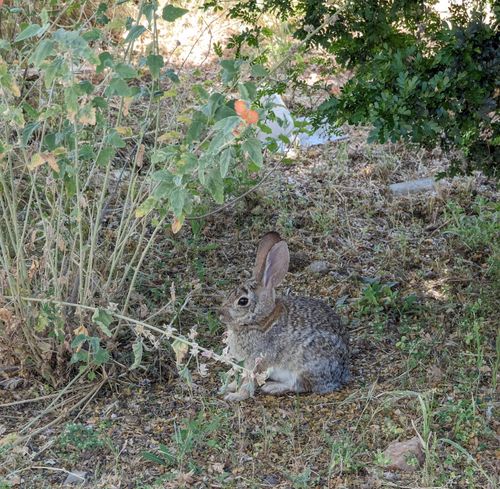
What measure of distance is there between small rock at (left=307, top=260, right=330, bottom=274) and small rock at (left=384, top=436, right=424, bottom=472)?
6.02 feet

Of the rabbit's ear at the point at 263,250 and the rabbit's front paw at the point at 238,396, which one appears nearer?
the rabbit's front paw at the point at 238,396

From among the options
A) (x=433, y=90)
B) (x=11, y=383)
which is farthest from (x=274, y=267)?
(x=11, y=383)

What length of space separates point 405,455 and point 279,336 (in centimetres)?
108

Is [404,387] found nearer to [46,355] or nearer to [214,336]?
[214,336]

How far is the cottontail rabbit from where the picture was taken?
503 centimetres

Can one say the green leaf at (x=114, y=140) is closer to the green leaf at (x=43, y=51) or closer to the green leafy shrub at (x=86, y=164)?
the green leafy shrub at (x=86, y=164)

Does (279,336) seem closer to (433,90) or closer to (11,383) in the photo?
(11,383)

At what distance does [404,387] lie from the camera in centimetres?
492

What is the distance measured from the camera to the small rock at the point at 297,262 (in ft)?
Result: 20.4

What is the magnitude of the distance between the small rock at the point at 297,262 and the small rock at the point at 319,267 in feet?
0.18

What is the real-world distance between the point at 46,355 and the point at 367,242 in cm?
240

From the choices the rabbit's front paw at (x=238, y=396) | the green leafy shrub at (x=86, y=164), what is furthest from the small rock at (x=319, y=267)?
the rabbit's front paw at (x=238, y=396)

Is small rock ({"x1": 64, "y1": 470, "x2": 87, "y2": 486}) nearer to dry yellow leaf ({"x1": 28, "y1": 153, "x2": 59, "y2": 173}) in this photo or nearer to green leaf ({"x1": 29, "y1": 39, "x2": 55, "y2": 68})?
dry yellow leaf ({"x1": 28, "y1": 153, "x2": 59, "y2": 173})

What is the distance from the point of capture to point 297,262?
245 inches
